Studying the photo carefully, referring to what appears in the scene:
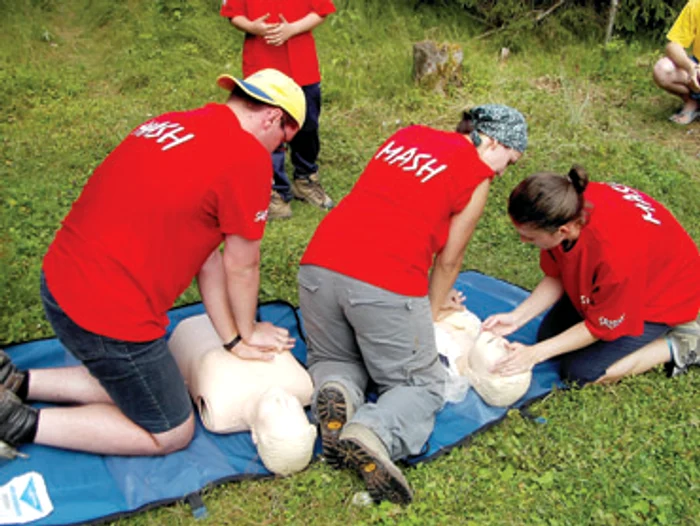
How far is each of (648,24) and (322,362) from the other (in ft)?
21.3

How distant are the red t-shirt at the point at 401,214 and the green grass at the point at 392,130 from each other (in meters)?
0.78

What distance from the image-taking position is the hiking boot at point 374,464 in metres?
2.36

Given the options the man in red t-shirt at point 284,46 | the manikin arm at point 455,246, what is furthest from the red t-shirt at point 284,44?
the manikin arm at point 455,246

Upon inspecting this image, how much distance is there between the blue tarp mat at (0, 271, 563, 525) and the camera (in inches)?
94.5

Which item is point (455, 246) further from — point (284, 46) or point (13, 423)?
point (284, 46)

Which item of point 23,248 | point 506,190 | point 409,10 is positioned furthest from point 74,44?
point 506,190

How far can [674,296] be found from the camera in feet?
9.87

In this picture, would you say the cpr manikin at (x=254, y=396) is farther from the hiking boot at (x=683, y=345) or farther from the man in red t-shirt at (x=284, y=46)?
the man in red t-shirt at (x=284, y=46)

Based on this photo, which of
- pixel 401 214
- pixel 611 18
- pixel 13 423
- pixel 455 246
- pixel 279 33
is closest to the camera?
pixel 13 423

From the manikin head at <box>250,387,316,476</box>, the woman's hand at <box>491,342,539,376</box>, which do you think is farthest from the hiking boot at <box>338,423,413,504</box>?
the woman's hand at <box>491,342,539,376</box>

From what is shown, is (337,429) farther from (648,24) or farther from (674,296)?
(648,24)

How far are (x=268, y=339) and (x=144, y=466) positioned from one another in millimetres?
694

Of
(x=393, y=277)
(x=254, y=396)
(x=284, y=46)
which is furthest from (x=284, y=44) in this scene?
(x=254, y=396)

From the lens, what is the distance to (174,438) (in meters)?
2.58
